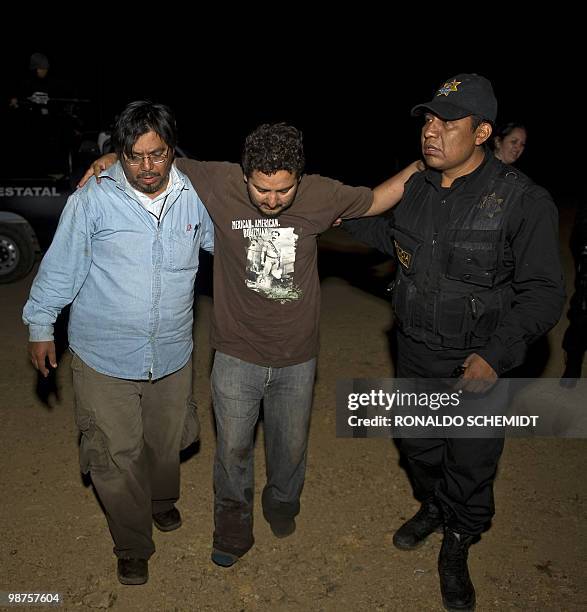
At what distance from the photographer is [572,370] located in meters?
6.05

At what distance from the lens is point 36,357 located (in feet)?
11.5

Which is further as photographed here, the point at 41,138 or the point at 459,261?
the point at 41,138

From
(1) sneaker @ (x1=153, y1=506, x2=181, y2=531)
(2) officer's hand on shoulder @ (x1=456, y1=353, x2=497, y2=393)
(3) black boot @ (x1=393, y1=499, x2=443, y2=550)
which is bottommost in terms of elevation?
(1) sneaker @ (x1=153, y1=506, x2=181, y2=531)

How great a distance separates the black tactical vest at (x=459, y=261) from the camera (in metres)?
3.31

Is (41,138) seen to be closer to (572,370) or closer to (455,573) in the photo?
(572,370)

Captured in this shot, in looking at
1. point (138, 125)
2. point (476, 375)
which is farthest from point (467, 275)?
point (138, 125)

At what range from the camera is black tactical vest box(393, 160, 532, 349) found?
331cm

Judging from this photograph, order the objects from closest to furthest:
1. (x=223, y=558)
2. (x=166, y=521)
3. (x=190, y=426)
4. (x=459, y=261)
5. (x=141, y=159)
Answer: (x=141, y=159), (x=459, y=261), (x=223, y=558), (x=190, y=426), (x=166, y=521)

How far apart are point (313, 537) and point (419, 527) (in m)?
0.63

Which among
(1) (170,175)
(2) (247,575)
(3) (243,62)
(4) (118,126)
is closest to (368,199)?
(1) (170,175)

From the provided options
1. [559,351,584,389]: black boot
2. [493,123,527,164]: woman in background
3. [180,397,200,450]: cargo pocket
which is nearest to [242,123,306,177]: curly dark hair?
[180,397,200,450]: cargo pocket

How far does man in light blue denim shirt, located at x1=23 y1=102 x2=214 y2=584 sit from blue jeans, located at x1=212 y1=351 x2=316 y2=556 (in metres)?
0.33

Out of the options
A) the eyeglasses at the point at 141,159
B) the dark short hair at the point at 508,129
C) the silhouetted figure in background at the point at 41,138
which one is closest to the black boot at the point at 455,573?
the eyeglasses at the point at 141,159

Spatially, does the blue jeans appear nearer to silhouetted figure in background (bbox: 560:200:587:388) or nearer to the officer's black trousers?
the officer's black trousers
